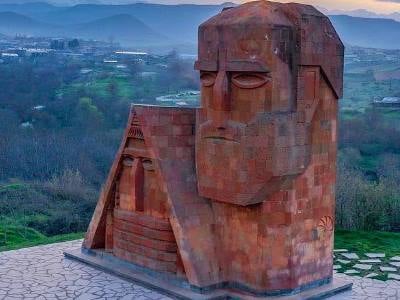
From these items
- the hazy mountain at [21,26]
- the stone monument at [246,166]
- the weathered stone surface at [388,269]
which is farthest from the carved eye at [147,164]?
the hazy mountain at [21,26]

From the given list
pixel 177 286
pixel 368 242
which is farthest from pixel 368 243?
pixel 177 286

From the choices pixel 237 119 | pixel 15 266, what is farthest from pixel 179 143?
pixel 15 266

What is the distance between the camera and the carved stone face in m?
8.43

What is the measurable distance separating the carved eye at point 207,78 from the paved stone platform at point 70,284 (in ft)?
10.1

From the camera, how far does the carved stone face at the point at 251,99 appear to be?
332 inches

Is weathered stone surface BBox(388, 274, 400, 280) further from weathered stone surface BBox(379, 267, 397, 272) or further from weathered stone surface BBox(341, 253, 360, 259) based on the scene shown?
weathered stone surface BBox(341, 253, 360, 259)

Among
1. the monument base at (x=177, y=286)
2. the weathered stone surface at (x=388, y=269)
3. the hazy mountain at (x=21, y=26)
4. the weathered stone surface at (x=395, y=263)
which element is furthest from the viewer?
the hazy mountain at (x=21, y=26)

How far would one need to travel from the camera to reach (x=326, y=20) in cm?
895

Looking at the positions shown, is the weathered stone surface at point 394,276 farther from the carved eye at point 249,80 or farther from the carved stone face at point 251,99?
the carved eye at point 249,80

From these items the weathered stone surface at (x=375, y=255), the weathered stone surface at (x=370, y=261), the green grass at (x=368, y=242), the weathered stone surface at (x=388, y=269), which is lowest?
the green grass at (x=368, y=242)

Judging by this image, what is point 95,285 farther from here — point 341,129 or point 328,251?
point 341,129

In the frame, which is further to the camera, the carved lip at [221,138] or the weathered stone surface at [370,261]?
the weathered stone surface at [370,261]

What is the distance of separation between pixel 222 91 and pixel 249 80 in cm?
40

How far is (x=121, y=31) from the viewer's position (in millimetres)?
114375
